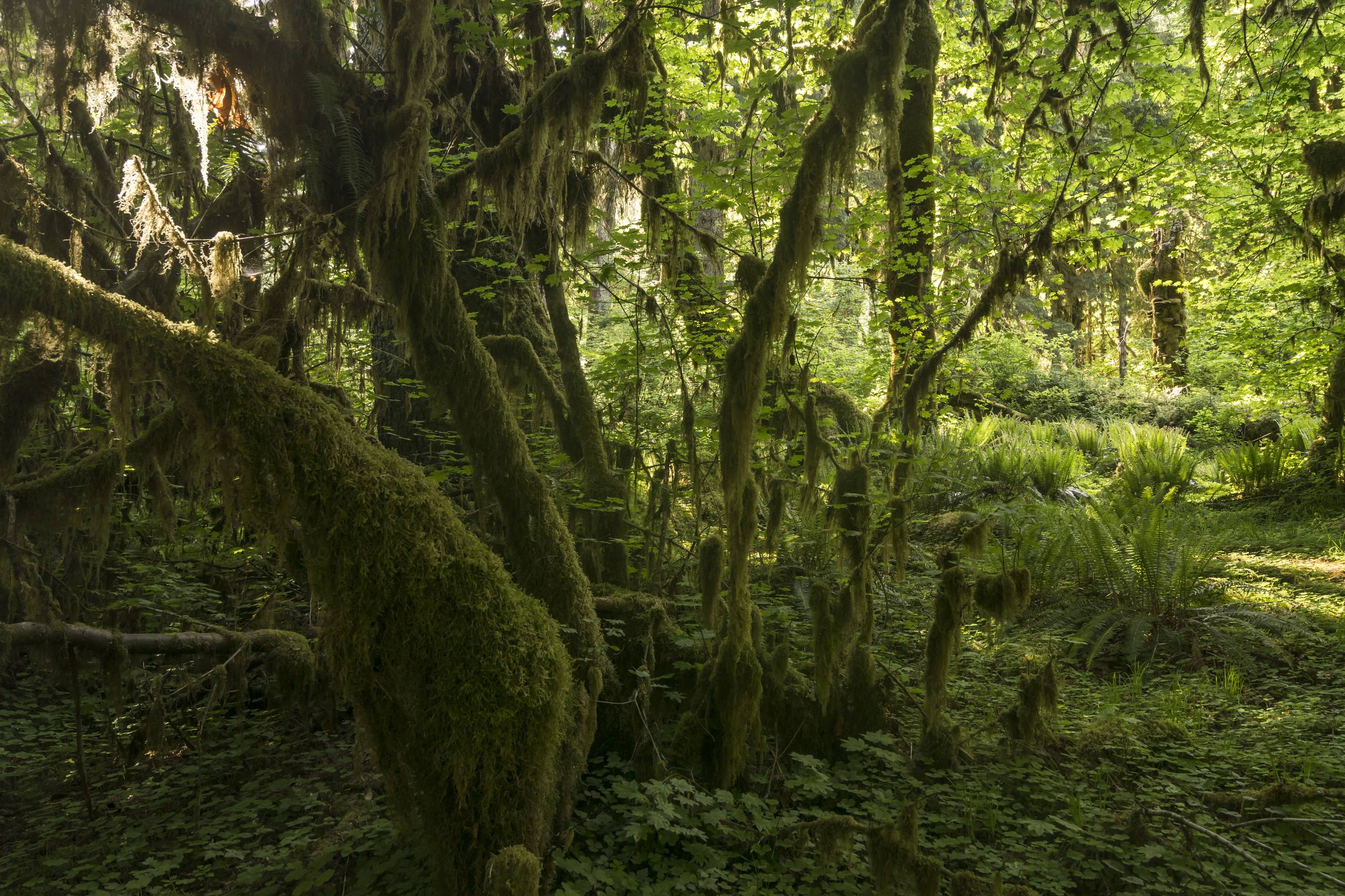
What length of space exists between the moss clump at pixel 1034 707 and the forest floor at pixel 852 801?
246 mm

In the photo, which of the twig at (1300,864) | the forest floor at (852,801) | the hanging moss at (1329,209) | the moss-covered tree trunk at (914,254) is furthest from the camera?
the hanging moss at (1329,209)

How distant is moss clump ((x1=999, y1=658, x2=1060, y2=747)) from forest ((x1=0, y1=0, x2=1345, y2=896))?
29 millimetres

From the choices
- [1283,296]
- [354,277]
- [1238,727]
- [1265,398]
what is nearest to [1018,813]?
[1238,727]

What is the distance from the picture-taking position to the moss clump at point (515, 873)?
2461 mm

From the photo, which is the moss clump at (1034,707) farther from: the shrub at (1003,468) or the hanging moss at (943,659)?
the shrub at (1003,468)

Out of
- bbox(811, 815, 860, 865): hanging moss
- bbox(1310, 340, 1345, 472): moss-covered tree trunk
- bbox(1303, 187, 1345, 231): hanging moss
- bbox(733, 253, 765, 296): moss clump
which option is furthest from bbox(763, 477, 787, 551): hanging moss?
bbox(1310, 340, 1345, 472): moss-covered tree trunk

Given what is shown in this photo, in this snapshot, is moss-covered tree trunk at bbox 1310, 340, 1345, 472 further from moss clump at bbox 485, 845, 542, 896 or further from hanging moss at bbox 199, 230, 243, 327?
hanging moss at bbox 199, 230, 243, 327

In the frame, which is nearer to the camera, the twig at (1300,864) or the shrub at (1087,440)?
the twig at (1300,864)

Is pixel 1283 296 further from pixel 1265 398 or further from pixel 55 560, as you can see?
pixel 55 560

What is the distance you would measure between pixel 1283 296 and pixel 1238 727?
8599 mm

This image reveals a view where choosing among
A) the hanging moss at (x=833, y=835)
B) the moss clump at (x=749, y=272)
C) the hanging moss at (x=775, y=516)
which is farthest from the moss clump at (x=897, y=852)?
the moss clump at (x=749, y=272)

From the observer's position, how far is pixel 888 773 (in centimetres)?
452

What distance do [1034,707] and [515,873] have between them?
3.09 m

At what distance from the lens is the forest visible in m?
3.08
